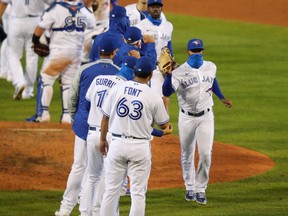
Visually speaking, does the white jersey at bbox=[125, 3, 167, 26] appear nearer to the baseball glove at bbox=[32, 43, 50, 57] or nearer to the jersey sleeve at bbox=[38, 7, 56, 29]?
the jersey sleeve at bbox=[38, 7, 56, 29]

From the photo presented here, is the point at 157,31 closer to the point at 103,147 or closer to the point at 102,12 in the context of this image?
the point at 103,147

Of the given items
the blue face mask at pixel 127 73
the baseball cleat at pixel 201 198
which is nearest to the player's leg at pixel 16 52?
the baseball cleat at pixel 201 198

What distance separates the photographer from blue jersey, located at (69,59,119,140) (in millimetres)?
11797

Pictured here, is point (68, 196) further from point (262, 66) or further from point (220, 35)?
point (220, 35)

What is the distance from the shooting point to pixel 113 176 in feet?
35.6

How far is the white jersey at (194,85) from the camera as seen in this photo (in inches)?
513

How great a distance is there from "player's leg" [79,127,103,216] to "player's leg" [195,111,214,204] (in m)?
1.83

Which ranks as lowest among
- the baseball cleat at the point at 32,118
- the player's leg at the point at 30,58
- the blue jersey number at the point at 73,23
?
the baseball cleat at the point at 32,118

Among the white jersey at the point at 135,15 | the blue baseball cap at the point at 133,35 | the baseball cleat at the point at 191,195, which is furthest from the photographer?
the white jersey at the point at 135,15

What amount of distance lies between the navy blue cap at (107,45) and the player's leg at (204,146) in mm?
1942

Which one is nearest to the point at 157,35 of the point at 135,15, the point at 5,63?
the point at 135,15

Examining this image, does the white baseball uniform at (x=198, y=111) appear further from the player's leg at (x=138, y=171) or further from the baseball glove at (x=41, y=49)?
the baseball glove at (x=41, y=49)

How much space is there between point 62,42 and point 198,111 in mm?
5223

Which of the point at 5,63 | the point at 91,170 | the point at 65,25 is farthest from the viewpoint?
the point at 5,63
